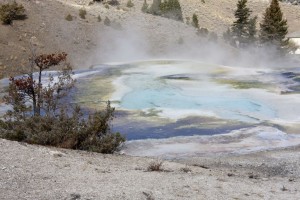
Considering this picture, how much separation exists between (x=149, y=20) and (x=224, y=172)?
126ft

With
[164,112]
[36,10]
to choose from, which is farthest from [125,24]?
[164,112]

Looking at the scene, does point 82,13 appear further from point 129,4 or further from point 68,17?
point 129,4

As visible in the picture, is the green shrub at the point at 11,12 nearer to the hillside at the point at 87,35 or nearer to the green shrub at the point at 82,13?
the hillside at the point at 87,35

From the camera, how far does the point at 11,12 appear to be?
39.9 metres

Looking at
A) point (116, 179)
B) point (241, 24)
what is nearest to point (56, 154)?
point (116, 179)

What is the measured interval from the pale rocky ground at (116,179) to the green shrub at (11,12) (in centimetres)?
3037

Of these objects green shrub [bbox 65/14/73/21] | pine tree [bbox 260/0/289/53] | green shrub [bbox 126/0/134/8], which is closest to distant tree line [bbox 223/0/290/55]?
pine tree [bbox 260/0/289/53]

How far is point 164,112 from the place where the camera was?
70.9 ft

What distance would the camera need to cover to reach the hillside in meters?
37.5

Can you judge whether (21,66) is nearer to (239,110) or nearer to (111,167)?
(239,110)

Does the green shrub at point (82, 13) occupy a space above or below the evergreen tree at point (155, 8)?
below

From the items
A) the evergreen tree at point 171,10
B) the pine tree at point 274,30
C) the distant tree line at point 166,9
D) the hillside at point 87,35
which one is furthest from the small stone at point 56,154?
the evergreen tree at point 171,10

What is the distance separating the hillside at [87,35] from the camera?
37.5 meters

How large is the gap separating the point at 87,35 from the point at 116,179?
112 ft
